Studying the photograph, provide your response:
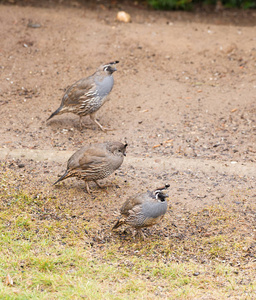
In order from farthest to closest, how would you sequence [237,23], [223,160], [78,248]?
[237,23] → [223,160] → [78,248]

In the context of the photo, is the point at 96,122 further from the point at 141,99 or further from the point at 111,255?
the point at 111,255

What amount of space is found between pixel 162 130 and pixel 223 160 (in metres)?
1.46

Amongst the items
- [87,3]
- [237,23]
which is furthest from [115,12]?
[237,23]

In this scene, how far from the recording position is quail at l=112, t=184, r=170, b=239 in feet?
Answer: 17.9

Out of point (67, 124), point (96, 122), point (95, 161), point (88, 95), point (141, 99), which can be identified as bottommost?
point (67, 124)

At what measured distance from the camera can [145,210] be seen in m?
5.43

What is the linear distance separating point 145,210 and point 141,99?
4406mm

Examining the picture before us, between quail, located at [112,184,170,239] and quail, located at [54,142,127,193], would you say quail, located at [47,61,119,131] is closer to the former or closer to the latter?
quail, located at [54,142,127,193]

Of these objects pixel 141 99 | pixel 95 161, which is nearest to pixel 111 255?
pixel 95 161

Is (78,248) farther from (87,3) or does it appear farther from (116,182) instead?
(87,3)

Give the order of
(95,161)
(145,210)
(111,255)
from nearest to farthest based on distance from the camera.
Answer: (111,255), (145,210), (95,161)

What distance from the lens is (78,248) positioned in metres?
5.32

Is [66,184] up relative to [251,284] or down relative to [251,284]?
down

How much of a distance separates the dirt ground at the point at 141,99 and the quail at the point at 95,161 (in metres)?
0.30
